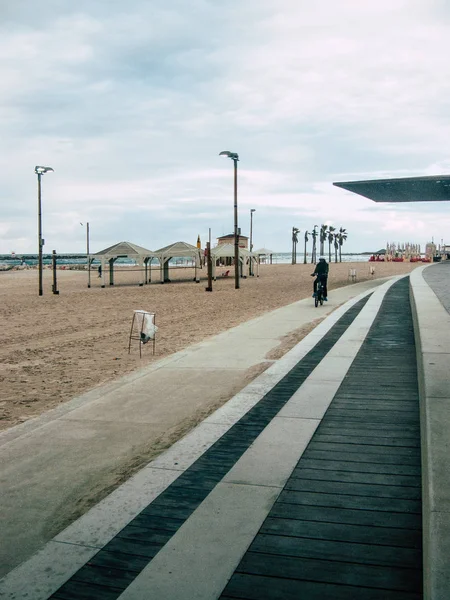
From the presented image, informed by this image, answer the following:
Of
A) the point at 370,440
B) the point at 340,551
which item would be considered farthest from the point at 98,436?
the point at 340,551

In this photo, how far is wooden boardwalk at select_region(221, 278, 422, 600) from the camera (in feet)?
8.87

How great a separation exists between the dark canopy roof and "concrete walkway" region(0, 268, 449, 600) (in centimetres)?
2824

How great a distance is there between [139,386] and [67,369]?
94.5 inches

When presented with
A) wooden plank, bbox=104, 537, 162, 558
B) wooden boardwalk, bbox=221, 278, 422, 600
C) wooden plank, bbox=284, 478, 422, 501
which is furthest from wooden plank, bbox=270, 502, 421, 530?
wooden plank, bbox=104, 537, 162, 558

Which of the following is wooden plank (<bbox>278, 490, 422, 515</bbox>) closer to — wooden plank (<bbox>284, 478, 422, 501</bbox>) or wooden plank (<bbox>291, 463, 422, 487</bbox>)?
wooden plank (<bbox>284, 478, 422, 501</bbox>)

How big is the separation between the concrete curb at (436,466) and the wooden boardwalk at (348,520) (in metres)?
0.17

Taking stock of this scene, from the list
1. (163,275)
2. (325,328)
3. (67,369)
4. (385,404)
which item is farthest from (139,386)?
(163,275)

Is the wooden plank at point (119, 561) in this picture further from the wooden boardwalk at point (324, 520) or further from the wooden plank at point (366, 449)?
the wooden plank at point (366, 449)

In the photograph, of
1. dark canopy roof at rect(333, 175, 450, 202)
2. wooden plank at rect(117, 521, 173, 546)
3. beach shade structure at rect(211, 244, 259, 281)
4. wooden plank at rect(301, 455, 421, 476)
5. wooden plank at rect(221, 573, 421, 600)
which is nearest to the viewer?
wooden plank at rect(221, 573, 421, 600)

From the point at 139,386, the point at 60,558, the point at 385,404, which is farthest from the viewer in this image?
the point at 139,386

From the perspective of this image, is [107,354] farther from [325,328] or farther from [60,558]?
[60,558]

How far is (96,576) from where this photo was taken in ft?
9.41

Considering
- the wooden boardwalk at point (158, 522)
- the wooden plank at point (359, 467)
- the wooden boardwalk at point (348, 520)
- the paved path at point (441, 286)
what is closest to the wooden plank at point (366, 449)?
the wooden boardwalk at point (348, 520)

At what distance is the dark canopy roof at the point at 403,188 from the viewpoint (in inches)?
1294
